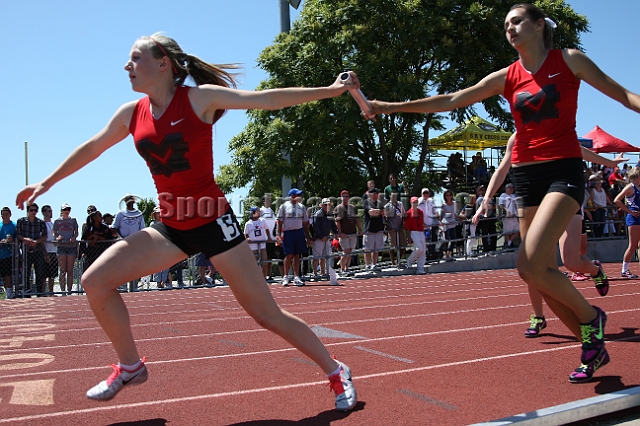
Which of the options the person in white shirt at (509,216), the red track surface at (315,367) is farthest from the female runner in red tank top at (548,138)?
the person in white shirt at (509,216)

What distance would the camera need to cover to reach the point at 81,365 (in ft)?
17.6

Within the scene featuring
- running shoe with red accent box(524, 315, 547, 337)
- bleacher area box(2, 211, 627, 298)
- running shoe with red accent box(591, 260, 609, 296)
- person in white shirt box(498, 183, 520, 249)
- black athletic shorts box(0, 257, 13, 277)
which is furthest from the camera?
person in white shirt box(498, 183, 520, 249)

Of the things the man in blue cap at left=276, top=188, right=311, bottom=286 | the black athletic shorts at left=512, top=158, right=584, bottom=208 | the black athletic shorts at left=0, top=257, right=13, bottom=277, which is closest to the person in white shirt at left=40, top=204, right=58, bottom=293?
the black athletic shorts at left=0, top=257, right=13, bottom=277

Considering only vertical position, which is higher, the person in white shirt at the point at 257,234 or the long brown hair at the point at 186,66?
the long brown hair at the point at 186,66

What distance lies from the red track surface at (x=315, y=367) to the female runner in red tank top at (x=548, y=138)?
0.47 m

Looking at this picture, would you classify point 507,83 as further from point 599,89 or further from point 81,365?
point 81,365

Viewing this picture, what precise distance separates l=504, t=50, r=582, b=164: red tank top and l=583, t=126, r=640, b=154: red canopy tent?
64.9 ft

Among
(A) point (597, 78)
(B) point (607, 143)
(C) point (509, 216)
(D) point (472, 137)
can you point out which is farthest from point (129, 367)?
(B) point (607, 143)

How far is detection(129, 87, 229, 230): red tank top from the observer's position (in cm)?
356

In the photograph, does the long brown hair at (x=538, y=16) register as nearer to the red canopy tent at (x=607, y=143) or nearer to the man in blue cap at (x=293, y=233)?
the man in blue cap at (x=293, y=233)

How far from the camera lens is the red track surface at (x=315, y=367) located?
12.2 ft

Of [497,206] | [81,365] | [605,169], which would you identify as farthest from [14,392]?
[605,169]

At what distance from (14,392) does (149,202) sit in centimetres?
5690

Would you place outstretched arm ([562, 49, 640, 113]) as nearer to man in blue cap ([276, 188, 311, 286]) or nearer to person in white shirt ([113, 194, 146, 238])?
man in blue cap ([276, 188, 311, 286])
